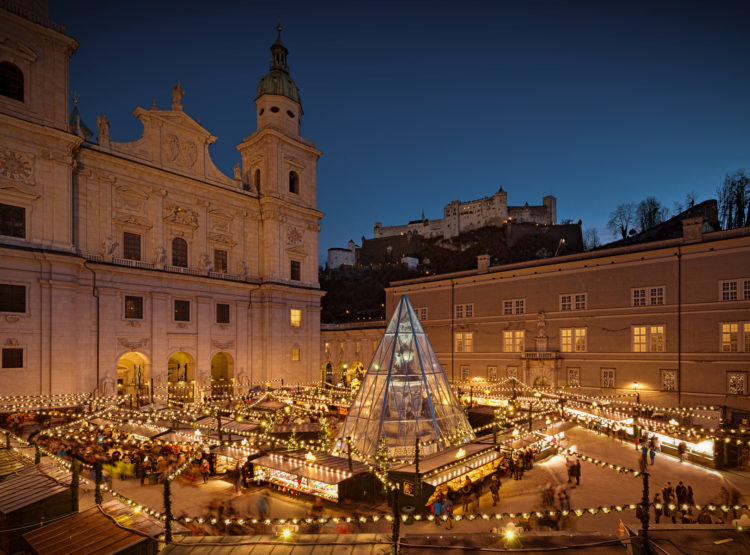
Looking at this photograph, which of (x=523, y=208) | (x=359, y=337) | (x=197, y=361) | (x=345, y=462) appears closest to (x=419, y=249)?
(x=523, y=208)

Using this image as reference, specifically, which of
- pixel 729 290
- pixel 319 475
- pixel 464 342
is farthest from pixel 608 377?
pixel 319 475

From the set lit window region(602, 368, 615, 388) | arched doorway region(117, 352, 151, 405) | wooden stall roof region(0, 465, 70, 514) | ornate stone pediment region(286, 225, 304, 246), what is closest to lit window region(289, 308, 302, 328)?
ornate stone pediment region(286, 225, 304, 246)

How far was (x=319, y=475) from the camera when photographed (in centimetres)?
1531

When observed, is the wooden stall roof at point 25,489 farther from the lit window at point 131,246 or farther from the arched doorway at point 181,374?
the lit window at point 131,246

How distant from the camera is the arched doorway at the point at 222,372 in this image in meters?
37.6

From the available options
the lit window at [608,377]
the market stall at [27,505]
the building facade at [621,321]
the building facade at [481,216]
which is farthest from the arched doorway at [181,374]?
the building facade at [481,216]

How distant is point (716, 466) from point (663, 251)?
1509 cm

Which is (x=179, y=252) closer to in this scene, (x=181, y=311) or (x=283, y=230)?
(x=181, y=311)

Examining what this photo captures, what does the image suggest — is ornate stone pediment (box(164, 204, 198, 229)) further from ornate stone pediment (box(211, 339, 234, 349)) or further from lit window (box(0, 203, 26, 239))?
ornate stone pediment (box(211, 339, 234, 349))

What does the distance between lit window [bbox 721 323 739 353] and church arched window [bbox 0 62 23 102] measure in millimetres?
46367

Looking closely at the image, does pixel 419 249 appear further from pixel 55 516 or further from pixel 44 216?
pixel 55 516

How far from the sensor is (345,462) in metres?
16.3

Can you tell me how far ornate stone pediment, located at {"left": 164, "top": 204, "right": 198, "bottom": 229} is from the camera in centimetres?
3491

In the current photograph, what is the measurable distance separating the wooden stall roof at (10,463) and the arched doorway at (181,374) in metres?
18.5
